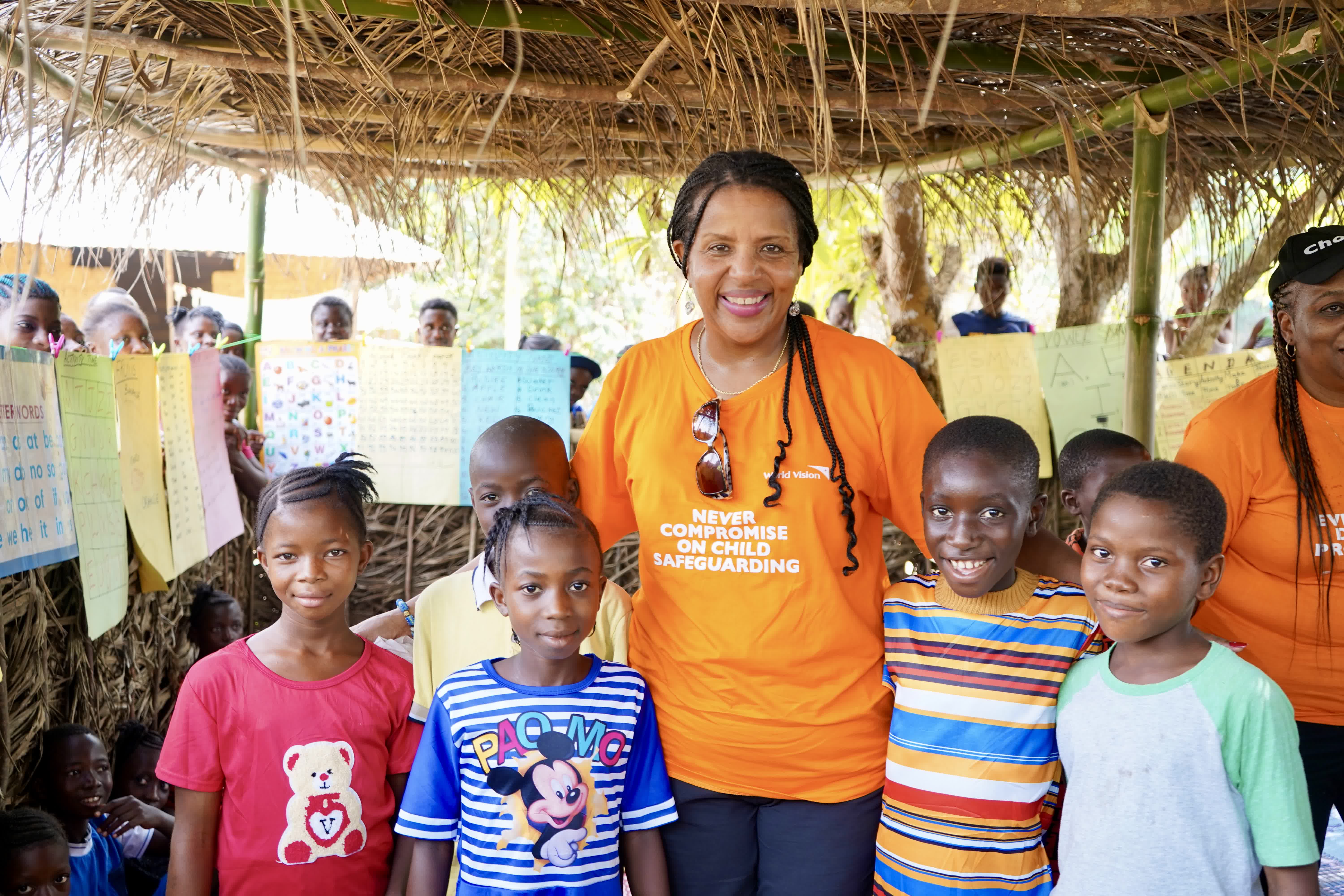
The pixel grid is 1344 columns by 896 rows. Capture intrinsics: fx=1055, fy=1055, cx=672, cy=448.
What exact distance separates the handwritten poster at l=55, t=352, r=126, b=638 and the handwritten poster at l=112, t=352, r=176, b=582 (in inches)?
3.1

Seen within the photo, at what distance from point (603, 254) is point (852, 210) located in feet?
4.12

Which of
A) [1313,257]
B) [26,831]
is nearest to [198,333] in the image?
[26,831]

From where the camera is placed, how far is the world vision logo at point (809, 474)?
77.4 inches

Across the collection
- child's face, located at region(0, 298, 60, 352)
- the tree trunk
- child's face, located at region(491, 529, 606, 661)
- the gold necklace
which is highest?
the tree trunk

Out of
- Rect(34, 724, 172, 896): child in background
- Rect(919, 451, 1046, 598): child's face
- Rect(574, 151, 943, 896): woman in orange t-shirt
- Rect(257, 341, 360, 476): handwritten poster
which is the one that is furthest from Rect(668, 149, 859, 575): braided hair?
Rect(257, 341, 360, 476): handwritten poster

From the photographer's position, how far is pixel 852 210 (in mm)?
5176

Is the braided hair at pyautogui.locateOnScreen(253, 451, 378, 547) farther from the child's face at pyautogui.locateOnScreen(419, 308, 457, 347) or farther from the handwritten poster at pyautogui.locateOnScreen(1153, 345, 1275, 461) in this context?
the child's face at pyautogui.locateOnScreen(419, 308, 457, 347)

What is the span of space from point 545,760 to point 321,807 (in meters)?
0.49

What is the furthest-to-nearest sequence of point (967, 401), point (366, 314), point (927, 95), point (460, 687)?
point (366, 314) < point (967, 401) < point (460, 687) < point (927, 95)

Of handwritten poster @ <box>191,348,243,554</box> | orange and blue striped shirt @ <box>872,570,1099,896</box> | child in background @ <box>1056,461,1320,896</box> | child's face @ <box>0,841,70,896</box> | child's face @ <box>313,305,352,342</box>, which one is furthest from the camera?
child's face @ <box>313,305,352,342</box>

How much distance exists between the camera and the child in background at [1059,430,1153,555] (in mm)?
2879

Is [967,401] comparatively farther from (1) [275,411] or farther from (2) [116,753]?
(2) [116,753]

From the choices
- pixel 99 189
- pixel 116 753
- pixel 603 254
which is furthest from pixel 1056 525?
pixel 99 189

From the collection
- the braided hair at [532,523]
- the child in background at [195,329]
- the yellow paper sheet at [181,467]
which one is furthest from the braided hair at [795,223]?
the child in background at [195,329]
